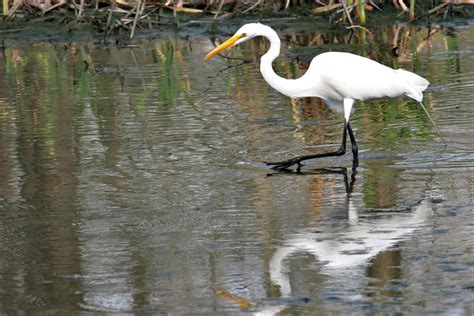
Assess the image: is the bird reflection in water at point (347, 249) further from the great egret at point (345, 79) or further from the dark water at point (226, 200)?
the great egret at point (345, 79)

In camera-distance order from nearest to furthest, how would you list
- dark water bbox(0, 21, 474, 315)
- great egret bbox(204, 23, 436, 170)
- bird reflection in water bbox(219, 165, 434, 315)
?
bird reflection in water bbox(219, 165, 434, 315) → dark water bbox(0, 21, 474, 315) → great egret bbox(204, 23, 436, 170)

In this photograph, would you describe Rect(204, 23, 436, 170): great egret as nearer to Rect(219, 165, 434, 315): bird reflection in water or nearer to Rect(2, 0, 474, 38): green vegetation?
Rect(219, 165, 434, 315): bird reflection in water

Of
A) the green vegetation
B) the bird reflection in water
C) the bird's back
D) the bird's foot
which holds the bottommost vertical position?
the bird reflection in water

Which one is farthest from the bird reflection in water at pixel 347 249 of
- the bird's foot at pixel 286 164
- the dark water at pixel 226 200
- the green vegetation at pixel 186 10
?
the green vegetation at pixel 186 10

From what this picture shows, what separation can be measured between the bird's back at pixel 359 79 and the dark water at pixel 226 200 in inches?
18.4

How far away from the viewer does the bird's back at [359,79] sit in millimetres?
9305

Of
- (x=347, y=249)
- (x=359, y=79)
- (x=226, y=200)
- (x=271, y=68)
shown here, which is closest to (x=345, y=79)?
(x=359, y=79)

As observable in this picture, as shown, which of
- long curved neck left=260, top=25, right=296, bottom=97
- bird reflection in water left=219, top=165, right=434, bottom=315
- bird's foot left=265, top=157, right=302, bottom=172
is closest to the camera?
bird reflection in water left=219, top=165, right=434, bottom=315

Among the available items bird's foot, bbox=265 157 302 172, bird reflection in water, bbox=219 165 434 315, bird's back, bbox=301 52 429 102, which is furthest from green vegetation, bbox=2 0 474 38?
bird reflection in water, bbox=219 165 434 315

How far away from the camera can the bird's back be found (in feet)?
30.5

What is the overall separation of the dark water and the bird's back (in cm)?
47

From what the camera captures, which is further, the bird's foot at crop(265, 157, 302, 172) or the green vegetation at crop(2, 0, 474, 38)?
the green vegetation at crop(2, 0, 474, 38)

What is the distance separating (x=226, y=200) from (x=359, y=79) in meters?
1.86

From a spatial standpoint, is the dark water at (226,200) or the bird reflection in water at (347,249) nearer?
the bird reflection in water at (347,249)
